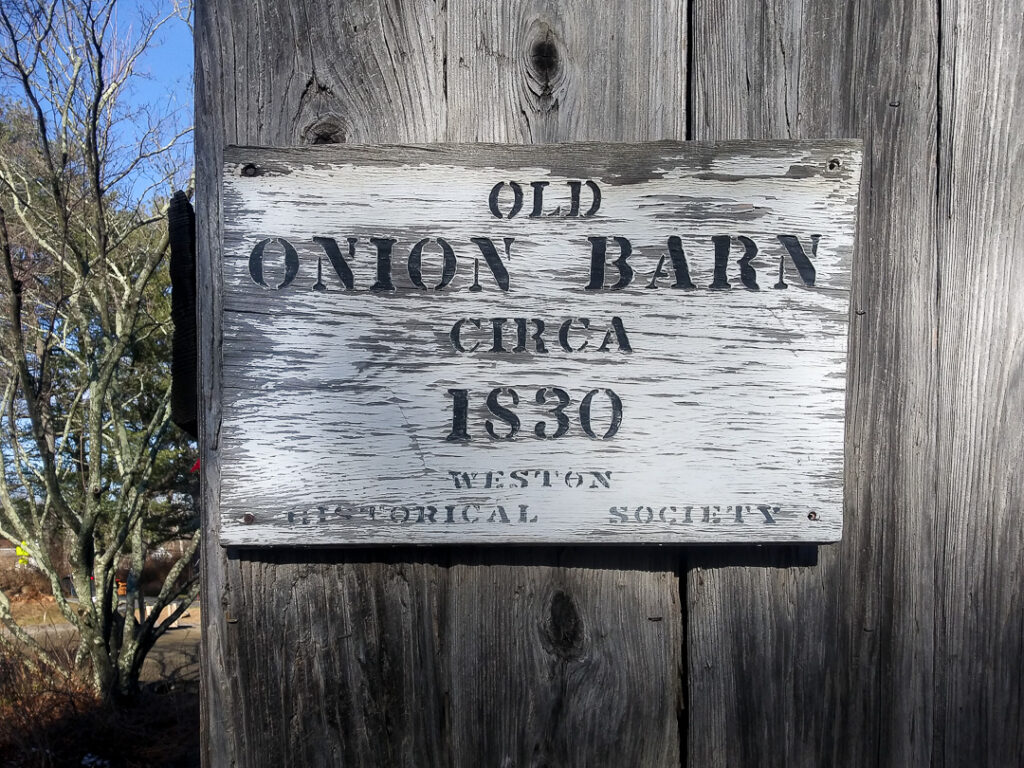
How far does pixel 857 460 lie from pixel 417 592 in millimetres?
817

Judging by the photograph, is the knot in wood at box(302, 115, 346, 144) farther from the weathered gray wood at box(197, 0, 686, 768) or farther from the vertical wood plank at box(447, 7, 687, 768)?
the vertical wood plank at box(447, 7, 687, 768)

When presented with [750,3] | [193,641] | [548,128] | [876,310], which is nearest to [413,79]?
[548,128]

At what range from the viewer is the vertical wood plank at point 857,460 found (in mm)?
1413

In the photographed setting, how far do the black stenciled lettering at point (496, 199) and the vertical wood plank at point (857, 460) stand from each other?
35 cm

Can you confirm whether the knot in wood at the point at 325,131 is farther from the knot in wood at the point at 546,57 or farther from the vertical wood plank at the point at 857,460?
the vertical wood plank at the point at 857,460

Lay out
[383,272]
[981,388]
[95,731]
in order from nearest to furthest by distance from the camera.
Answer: [383,272], [981,388], [95,731]

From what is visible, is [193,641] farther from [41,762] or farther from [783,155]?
[783,155]

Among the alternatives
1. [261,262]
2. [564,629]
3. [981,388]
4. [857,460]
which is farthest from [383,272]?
[981,388]

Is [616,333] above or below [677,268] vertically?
below

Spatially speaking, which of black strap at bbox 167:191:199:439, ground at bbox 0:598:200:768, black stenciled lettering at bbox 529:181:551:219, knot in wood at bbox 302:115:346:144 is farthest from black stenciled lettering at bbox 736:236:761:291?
ground at bbox 0:598:200:768

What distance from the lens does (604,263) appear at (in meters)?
1.34

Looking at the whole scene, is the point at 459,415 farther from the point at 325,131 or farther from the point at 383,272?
the point at 325,131

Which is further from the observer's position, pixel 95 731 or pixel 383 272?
pixel 95 731

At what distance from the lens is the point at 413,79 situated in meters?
1.42
